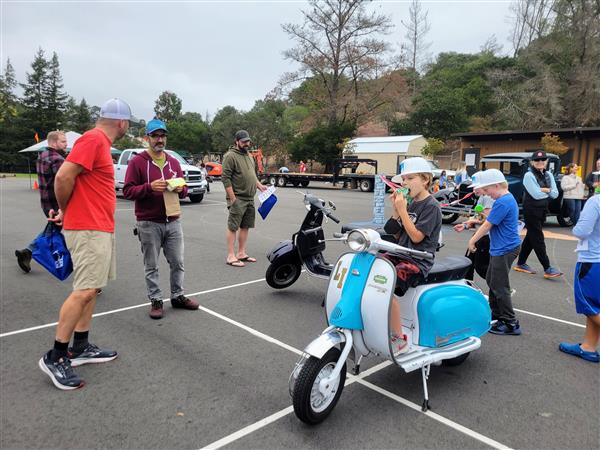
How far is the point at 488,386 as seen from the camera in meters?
3.40

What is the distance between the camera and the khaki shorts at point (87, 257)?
3.28 metres

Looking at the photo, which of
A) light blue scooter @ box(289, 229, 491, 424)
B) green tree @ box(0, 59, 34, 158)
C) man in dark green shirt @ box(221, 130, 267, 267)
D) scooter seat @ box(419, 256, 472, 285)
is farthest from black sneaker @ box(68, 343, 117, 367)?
green tree @ box(0, 59, 34, 158)

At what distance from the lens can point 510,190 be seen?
43.6 feet

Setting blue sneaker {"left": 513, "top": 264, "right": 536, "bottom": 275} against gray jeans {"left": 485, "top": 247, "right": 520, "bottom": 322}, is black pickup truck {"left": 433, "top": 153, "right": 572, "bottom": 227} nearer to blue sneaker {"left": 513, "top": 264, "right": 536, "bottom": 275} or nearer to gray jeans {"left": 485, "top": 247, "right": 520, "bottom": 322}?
blue sneaker {"left": 513, "top": 264, "right": 536, "bottom": 275}

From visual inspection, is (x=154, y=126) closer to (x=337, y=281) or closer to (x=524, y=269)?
(x=337, y=281)

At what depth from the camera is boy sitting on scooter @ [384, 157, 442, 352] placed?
3.14 metres

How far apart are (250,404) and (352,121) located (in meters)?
41.2

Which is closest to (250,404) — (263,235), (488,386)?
(488,386)

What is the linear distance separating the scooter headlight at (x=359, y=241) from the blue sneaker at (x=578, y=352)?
8.30ft

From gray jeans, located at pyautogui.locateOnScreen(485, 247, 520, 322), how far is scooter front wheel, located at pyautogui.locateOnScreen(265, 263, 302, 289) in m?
2.40

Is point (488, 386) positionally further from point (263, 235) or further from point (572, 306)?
point (263, 235)

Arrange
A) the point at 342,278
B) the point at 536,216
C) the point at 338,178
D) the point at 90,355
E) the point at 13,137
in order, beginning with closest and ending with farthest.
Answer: the point at 342,278
the point at 90,355
the point at 536,216
the point at 338,178
the point at 13,137

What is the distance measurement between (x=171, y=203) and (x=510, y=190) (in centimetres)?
1174

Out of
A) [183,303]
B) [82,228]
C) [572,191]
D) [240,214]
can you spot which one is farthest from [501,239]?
[572,191]
